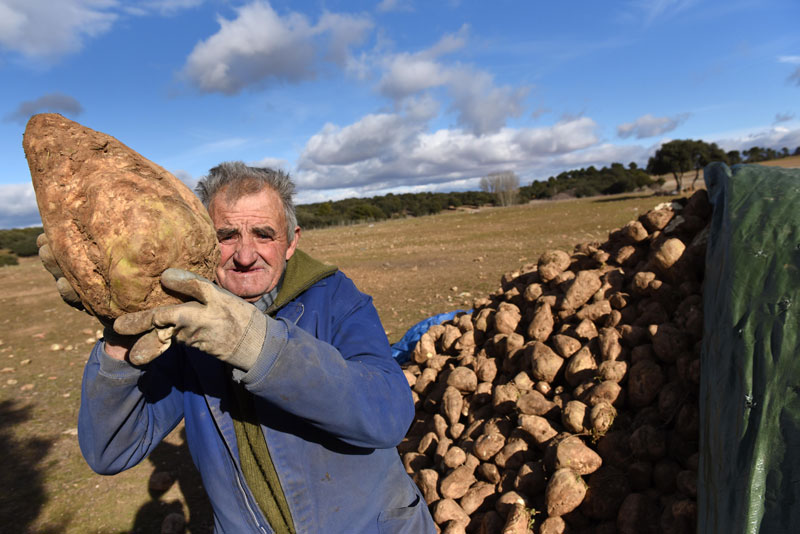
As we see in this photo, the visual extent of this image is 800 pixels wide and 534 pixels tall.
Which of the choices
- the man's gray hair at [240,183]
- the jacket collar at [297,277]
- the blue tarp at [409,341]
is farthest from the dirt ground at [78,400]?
the man's gray hair at [240,183]

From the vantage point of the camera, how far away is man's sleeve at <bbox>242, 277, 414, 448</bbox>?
4.00ft

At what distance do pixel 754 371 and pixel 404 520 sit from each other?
140 cm

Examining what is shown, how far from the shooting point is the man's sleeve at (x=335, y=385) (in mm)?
1220

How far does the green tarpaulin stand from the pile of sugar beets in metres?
0.37

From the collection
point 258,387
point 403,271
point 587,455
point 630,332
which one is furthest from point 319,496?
point 403,271

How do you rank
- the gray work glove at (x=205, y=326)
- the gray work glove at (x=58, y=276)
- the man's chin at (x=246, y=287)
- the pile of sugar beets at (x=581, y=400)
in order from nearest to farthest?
1. the gray work glove at (x=205, y=326)
2. the gray work glove at (x=58, y=276)
3. the man's chin at (x=246, y=287)
4. the pile of sugar beets at (x=581, y=400)

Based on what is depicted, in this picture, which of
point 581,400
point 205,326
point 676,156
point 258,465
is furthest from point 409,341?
point 676,156

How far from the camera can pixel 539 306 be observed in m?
3.61

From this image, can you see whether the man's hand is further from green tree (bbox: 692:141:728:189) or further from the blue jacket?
green tree (bbox: 692:141:728:189)

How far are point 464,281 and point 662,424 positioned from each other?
277 inches

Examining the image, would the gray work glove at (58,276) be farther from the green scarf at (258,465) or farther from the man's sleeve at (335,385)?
the man's sleeve at (335,385)

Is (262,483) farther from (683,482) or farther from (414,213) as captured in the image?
(414,213)

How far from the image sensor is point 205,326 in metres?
1.18

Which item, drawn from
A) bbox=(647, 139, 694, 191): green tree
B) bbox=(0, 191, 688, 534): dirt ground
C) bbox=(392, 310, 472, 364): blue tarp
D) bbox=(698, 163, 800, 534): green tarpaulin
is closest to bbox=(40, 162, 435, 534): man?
bbox=(698, 163, 800, 534): green tarpaulin
